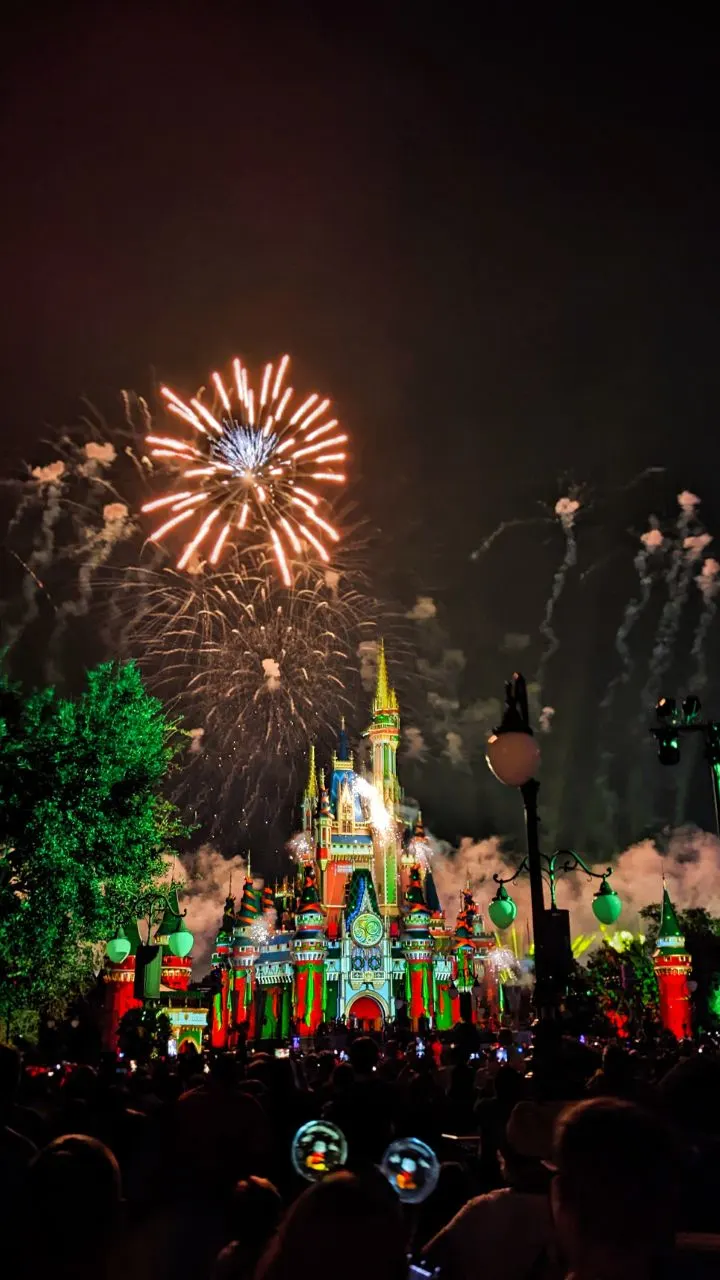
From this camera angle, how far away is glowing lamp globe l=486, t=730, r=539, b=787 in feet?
31.9

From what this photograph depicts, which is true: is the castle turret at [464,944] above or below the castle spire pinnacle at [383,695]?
Answer: below

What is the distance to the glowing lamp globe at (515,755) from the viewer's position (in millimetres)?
9725

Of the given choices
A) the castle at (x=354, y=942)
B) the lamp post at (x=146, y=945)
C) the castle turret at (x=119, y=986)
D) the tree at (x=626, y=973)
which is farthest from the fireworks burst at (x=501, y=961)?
the lamp post at (x=146, y=945)

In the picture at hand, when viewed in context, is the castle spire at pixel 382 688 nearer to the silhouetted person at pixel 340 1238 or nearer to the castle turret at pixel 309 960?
the castle turret at pixel 309 960

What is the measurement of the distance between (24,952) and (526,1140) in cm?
2050

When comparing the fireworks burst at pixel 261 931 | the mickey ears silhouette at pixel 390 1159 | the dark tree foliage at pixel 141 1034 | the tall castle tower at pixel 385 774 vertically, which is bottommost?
the mickey ears silhouette at pixel 390 1159

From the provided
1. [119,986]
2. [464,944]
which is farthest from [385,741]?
[119,986]

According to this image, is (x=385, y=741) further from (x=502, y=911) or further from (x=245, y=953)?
(x=502, y=911)

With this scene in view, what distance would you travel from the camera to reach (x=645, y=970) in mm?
88938

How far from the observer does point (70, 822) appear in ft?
76.2

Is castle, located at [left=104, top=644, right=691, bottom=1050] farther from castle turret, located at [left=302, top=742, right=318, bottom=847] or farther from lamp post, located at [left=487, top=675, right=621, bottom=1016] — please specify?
lamp post, located at [left=487, top=675, right=621, bottom=1016]

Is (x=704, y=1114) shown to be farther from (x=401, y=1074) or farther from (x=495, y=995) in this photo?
(x=495, y=995)

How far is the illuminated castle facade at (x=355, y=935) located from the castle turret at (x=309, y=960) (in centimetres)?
9

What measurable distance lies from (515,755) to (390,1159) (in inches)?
234
